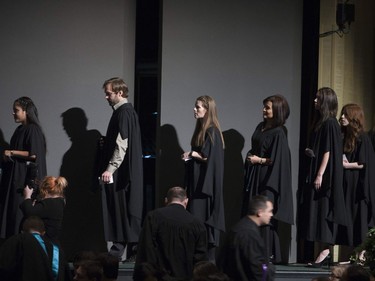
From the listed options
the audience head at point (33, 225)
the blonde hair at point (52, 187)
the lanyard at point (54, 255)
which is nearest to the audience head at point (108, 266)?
the lanyard at point (54, 255)

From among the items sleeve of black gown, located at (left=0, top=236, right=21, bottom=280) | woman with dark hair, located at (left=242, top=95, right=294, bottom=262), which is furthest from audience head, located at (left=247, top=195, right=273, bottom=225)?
woman with dark hair, located at (left=242, top=95, right=294, bottom=262)

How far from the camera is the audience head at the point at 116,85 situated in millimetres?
11633

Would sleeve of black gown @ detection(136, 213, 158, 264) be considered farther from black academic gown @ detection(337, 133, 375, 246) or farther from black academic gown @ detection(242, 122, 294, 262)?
black academic gown @ detection(337, 133, 375, 246)

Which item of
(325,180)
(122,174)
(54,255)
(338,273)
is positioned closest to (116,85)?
(122,174)

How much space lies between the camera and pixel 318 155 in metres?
11.6

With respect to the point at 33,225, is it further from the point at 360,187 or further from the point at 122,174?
the point at 360,187

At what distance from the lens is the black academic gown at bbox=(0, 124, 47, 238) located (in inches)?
469

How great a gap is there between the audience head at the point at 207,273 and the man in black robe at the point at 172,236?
1409 mm

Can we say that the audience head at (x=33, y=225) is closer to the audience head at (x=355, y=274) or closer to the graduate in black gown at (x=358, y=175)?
the audience head at (x=355, y=274)

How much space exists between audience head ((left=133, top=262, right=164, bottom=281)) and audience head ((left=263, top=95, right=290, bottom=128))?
3.17 meters

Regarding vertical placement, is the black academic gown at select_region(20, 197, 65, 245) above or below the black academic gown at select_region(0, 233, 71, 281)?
above

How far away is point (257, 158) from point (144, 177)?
1745 mm

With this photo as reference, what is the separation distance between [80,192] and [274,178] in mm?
2193

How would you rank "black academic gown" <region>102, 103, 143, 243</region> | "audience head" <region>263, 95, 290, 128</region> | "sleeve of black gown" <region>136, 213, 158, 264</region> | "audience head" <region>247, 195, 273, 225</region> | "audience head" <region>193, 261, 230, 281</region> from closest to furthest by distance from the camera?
"audience head" <region>193, 261, 230, 281</region> → "audience head" <region>247, 195, 273, 225</region> → "sleeve of black gown" <region>136, 213, 158, 264</region> → "audience head" <region>263, 95, 290, 128</region> → "black academic gown" <region>102, 103, 143, 243</region>
